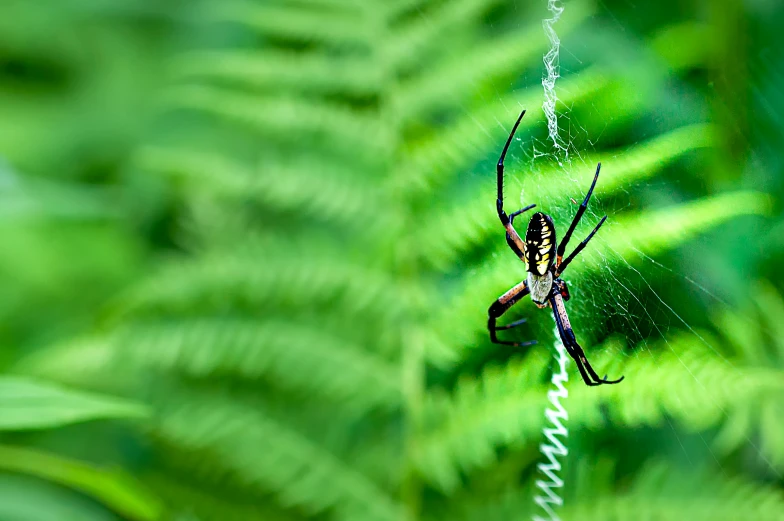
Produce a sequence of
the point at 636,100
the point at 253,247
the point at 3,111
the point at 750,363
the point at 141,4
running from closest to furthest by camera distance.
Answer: the point at 636,100, the point at 750,363, the point at 253,247, the point at 3,111, the point at 141,4

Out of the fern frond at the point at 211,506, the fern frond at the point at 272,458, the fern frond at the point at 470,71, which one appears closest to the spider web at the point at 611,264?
the fern frond at the point at 470,71

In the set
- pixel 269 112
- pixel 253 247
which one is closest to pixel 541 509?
pixel 253 247

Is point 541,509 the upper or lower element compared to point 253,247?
lower

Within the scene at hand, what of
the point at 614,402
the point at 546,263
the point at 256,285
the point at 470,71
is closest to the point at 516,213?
the point at 546,263

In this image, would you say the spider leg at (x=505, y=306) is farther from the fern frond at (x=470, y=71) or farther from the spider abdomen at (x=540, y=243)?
the fern frond at (x=470, y=71)

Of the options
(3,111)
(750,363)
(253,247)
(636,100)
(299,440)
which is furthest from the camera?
(3,111)

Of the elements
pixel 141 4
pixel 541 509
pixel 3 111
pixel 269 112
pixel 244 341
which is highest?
pixel 141 4

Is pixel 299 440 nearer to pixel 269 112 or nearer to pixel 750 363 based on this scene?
pixel 269 112

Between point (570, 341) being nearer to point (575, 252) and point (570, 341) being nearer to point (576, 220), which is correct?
point (575, 252)
